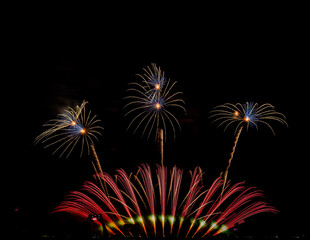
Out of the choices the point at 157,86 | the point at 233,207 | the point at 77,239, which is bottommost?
the point at 77,239

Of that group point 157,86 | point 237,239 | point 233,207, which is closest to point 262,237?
point 237,239

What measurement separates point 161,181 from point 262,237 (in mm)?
6875

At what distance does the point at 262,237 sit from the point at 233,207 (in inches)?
207

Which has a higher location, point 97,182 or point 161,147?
point 161,147

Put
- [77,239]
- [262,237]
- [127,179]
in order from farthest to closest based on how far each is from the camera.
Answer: [127,179]
[262,237]
[77,239]

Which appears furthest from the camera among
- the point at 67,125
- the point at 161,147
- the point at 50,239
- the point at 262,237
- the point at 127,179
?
the point at 161,147

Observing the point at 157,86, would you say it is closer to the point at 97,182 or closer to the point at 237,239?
the point at 97,182

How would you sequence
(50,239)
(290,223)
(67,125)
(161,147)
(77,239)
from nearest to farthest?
(77,239) → (50,239) → (67,125) → (161,147) → (290,223)

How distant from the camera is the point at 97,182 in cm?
1484

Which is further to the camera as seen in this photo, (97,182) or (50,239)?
(97,182)

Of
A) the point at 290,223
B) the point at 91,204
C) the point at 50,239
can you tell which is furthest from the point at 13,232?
the point at 290,223

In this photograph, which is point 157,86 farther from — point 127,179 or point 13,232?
point 13,232

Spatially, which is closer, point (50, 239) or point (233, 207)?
point (50, 239)

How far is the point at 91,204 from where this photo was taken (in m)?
13.2
